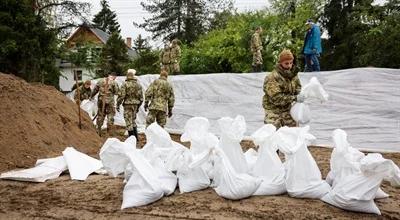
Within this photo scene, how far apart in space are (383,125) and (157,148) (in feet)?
18.9

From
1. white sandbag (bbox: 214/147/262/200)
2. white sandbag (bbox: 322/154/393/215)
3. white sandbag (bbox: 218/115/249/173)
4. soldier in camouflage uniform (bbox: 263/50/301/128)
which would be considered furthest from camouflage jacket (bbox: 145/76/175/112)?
white sandbag (bbox: 322/154/393/215)

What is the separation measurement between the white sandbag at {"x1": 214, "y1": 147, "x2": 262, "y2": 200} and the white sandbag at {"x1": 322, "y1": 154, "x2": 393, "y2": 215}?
2.49ft

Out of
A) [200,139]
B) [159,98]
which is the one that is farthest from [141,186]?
[159,98]

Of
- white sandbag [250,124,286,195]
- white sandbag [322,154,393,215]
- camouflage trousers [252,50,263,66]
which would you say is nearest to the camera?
white sandbag [322,154,393,215]

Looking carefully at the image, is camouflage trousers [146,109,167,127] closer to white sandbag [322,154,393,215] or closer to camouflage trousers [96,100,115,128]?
camouflage trousers [96,100,115,128]

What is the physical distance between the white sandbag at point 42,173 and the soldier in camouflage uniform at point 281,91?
2660 millimetres

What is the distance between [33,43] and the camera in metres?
17.4

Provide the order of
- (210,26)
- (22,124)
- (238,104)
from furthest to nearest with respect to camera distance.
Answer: (210,26), (238,104), (22,124)

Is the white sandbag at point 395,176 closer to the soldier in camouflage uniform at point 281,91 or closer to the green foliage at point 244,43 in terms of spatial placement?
the soldier in camouflage uniform at point 281,91

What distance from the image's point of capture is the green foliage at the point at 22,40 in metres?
16.7

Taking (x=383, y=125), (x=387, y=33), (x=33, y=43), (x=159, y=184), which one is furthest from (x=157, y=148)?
(x=387, y=33)

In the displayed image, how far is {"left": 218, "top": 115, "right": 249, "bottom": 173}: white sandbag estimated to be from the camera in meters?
4.60

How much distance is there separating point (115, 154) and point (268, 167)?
5.59 feet

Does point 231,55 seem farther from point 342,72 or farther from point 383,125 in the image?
point 383,125
